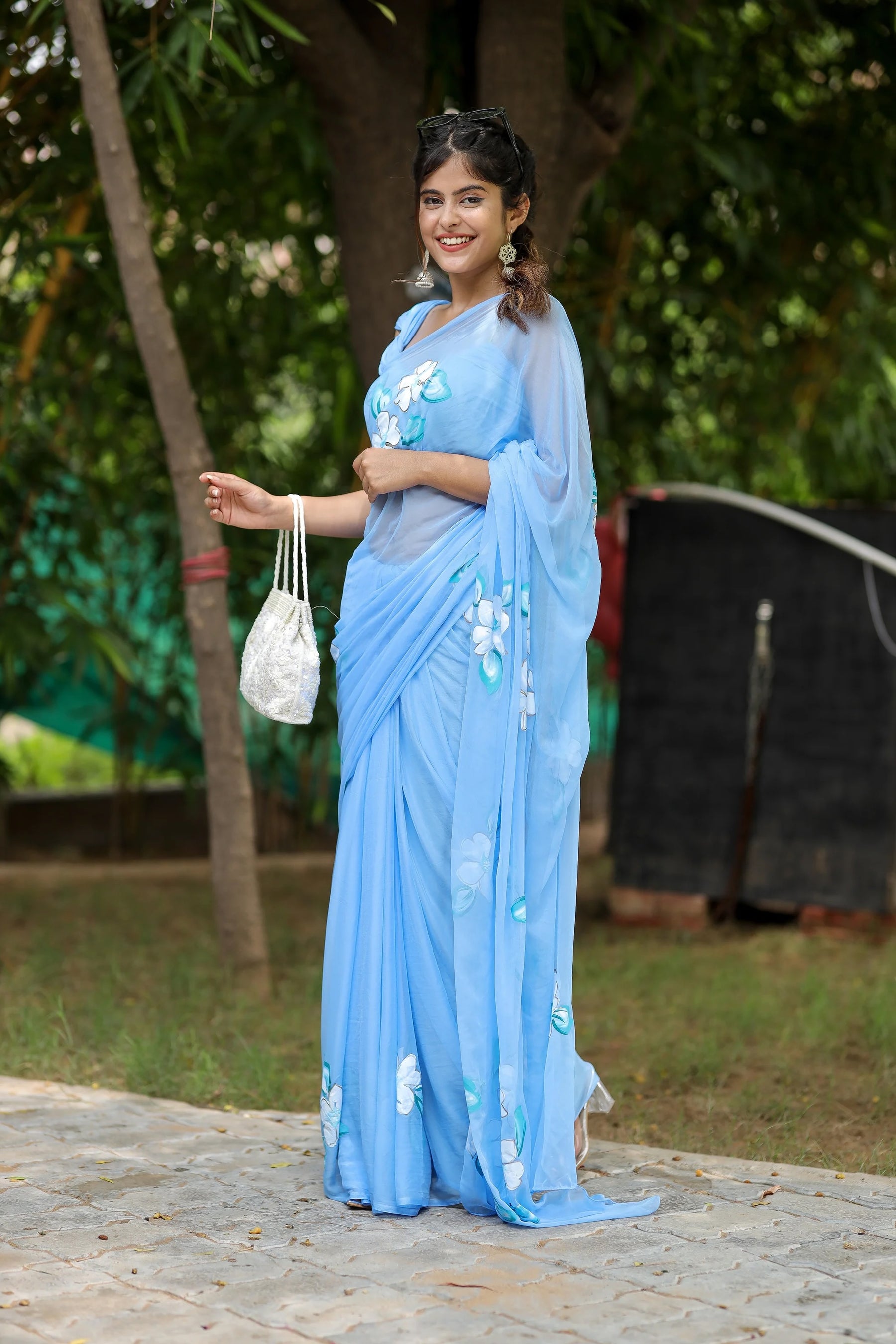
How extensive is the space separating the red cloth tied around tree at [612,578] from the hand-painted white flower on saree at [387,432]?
283 cm

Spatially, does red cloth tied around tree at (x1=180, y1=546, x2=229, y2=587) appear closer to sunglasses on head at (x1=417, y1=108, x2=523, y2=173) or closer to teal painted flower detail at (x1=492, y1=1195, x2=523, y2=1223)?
sunglasses on head at (x1=417, y1=108, x2=523, y2=173)

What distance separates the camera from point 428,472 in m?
2.45

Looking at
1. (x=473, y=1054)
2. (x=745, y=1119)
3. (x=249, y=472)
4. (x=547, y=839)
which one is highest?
(x=249, y=472)

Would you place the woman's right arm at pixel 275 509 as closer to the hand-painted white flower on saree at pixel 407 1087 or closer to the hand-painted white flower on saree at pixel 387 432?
the hand-painted white flower on saree at pixel 387 432

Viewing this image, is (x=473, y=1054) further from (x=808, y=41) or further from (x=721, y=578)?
(x=808, y=41)

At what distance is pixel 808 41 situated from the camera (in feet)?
18.2

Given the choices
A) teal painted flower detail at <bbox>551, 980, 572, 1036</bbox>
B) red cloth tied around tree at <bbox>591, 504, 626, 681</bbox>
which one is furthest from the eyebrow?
red cloth tied around tree at <bbox>591, 504, 626, 681</bbox>

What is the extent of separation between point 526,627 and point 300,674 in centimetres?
37

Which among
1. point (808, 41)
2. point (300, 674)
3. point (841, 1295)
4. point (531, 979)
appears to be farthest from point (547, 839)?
point (808, 41)

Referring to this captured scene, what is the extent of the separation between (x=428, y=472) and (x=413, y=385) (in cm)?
16

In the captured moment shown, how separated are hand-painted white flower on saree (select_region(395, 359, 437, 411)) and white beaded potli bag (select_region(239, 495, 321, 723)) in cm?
28

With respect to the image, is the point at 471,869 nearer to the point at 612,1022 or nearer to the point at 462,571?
the point at 462,571

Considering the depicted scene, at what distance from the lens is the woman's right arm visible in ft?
8.45

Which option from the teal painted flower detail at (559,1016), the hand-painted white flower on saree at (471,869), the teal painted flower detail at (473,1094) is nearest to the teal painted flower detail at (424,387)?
the hand-painted white flower on saree at (471,869)
